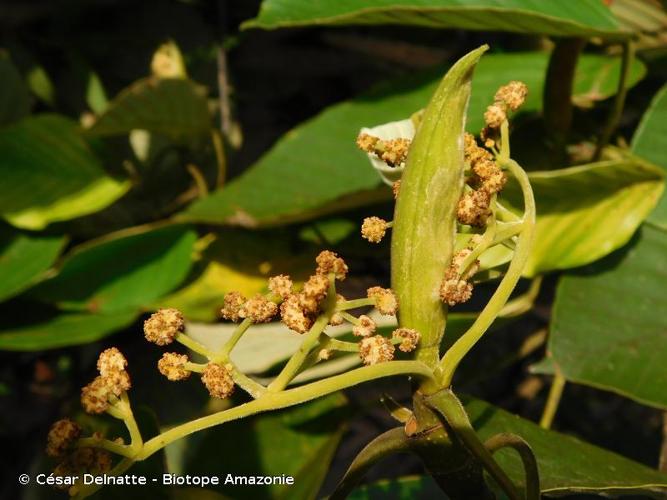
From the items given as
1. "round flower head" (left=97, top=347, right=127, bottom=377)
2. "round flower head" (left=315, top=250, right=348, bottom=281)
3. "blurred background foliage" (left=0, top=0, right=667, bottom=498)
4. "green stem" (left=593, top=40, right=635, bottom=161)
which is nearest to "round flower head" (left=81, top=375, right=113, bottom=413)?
"round flower head" (left=97, top=347, right=127, bottom=377)

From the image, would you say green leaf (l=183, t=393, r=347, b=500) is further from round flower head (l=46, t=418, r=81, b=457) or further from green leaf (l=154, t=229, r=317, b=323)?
round flower head (l=46, t=418, r=81, b=457)

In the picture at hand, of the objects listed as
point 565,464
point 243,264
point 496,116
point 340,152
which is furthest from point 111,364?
point 243,264

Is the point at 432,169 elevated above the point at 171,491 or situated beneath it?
elevated above

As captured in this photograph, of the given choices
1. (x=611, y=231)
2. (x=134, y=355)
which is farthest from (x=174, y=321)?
(x=134, y=355)

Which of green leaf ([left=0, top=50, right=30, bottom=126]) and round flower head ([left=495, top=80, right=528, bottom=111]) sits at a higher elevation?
round flower head ([left=495, top=80, right=528, bottom=111])

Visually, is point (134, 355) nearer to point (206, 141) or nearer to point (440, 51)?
point (206, 141)

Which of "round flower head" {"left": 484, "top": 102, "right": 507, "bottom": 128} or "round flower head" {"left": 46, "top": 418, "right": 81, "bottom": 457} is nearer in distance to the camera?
"round flower head" {"left": 46, "top": 418, "right": 81, "bottom": 457}

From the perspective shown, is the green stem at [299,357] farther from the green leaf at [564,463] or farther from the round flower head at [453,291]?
the green leaf at [564,463]
